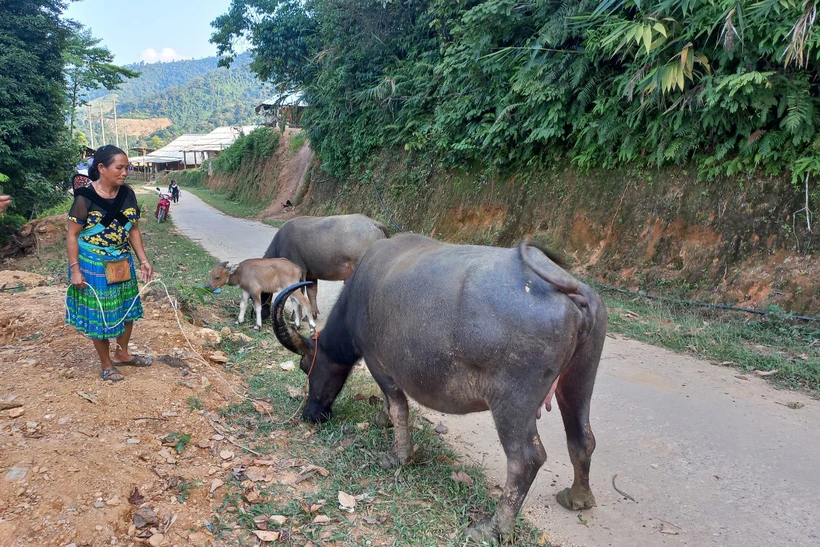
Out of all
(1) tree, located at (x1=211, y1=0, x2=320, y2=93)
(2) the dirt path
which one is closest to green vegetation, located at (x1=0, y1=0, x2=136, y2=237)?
(1) tree, located at (x1=211, y1=0, x2=320, y2=93)

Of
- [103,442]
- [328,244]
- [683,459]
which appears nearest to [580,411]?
[683,459]

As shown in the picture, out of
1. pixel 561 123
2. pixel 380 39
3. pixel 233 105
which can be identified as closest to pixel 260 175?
pixel 380 39

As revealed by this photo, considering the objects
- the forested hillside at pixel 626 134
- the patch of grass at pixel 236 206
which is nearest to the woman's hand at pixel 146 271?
the forested hillside at pixel 626 134

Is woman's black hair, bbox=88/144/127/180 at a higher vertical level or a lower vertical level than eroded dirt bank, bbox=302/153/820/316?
higher

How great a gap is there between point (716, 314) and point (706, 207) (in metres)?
1.69

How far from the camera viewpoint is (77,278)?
4047 mm

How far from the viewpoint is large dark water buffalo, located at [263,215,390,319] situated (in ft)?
23.5

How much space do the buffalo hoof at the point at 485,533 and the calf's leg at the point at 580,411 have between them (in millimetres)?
623

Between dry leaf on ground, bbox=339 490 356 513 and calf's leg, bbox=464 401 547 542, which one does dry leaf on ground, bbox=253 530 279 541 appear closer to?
dry leaf on ground, bbox=339 490 356 513

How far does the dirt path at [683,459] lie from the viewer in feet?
9.95

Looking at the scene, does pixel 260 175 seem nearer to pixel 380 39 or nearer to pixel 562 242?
pixel 380 39

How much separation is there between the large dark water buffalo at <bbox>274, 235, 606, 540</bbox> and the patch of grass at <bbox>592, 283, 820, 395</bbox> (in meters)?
3.26

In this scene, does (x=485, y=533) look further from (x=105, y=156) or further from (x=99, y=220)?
(x=105, y=156)

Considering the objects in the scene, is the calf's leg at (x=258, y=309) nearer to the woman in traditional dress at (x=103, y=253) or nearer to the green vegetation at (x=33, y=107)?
the woman in traditional dress at (x=103, y=253)
